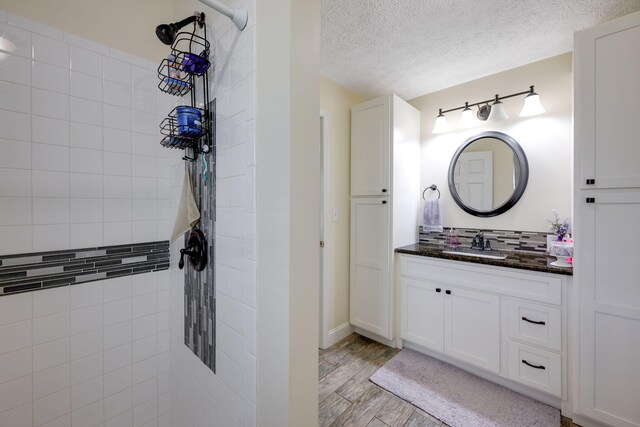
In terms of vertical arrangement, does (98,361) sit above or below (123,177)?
below

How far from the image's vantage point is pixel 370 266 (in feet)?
8.21

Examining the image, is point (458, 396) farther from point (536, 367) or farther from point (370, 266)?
point (370, 266)

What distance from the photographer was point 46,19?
1084mm

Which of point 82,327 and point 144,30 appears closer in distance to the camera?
point 82,327

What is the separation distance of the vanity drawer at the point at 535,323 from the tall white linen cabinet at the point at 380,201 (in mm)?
896

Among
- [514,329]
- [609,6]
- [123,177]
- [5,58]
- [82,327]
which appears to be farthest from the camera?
[514,329]

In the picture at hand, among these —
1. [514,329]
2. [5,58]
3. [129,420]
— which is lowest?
[129,420]

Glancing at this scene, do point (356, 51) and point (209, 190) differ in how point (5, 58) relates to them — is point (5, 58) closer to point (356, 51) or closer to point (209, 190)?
point (209, 190)

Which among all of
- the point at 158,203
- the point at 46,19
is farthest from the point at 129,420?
the point at 46,19

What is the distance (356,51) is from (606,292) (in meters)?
2.22

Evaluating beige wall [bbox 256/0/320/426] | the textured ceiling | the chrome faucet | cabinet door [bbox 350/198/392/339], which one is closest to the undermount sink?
the chrome faucet

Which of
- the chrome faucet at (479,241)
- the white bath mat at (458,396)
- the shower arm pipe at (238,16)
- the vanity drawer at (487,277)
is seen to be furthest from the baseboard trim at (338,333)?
the shower arm pipe at (238,16)

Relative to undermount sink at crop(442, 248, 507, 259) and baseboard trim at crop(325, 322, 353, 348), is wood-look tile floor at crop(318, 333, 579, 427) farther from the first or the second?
undermount sink at crop(442, 248, 507, 259)

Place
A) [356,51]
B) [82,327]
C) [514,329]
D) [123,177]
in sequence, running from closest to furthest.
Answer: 1. [82,327]
2. [123,177]
3. [514,329]
4. [356,51]
